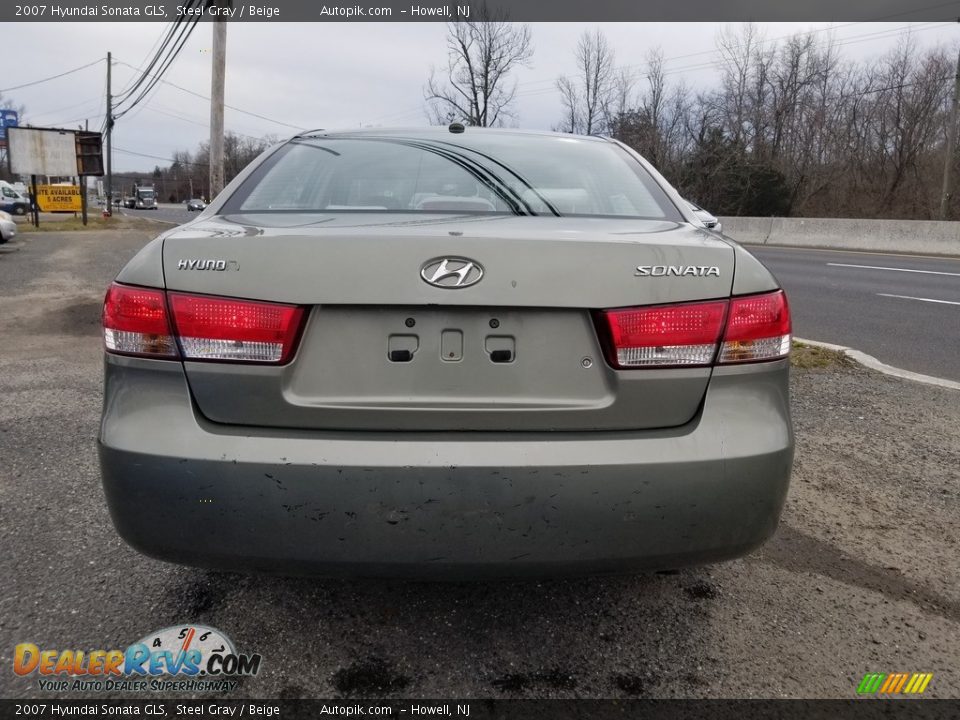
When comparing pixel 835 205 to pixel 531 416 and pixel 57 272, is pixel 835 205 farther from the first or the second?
pixel 531 416

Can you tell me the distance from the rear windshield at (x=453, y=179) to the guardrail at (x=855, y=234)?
21649mm

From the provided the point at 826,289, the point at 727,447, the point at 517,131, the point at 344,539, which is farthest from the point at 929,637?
the point at 826,289

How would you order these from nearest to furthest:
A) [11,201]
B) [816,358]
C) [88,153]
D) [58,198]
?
[816,358] < [88,153] < [58,198] < [11,201]

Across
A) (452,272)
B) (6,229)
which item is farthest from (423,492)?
(6,229)

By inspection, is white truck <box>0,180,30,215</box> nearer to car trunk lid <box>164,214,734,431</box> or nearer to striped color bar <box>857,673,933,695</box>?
car trunk lid <box>164,214,734,431</box>

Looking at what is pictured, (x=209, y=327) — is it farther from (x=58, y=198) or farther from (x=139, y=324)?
(x=58, y=198)

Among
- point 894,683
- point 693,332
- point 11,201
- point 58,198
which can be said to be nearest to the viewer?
point 693,332

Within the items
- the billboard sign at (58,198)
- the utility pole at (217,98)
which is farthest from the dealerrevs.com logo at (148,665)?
the billboard sign at (58,198)

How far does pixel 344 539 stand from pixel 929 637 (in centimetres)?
187

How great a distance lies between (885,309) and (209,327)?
961cm

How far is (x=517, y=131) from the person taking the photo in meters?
3.18

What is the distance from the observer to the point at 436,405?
1788mm

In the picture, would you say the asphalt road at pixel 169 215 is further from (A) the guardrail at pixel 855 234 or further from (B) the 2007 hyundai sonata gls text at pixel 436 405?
(B) the 2007 hyundai sonata gls text at pixel 436 405

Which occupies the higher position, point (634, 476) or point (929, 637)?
point (634, 476)
